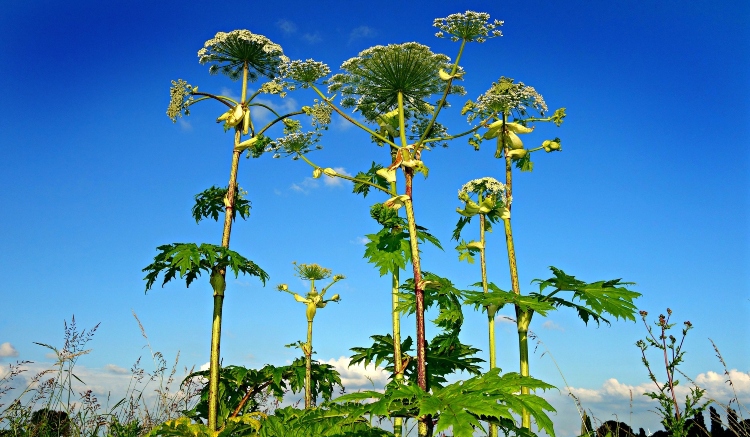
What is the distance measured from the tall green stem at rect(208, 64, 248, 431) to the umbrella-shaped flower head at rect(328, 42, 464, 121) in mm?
2105

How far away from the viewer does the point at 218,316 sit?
6.74 meters

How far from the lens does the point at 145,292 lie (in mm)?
6551

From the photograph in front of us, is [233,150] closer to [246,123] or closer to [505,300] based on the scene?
[246,123]

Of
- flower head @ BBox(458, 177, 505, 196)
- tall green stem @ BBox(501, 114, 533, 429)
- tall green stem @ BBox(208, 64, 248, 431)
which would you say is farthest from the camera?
tall green stem @ BBox(208, 64, 248, 431)

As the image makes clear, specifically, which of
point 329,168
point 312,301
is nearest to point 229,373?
point 312,301

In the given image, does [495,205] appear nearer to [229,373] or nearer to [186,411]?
[229,373]

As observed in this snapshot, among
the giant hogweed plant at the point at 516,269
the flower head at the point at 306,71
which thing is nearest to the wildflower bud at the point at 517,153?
the giant hogweed plant at the point at 516,269

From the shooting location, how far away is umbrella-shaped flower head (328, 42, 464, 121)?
16.8ft

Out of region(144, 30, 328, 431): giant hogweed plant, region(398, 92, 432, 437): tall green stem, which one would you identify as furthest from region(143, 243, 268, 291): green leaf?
region(398, 92, 432, 437): tall green stem

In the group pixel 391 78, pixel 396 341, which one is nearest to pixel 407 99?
pixel 391 78

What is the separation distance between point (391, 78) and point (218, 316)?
3.39 m

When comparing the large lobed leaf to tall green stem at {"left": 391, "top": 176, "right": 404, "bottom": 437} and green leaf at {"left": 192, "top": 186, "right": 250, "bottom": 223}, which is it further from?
green leaf at {"left": 192, "top": 186, "right": 250, "bottom": 223}

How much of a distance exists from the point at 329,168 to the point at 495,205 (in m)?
1.50

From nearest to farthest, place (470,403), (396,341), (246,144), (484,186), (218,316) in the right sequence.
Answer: (470,403)
(396,341)
(484,186)
(218,316)
(246,144)
